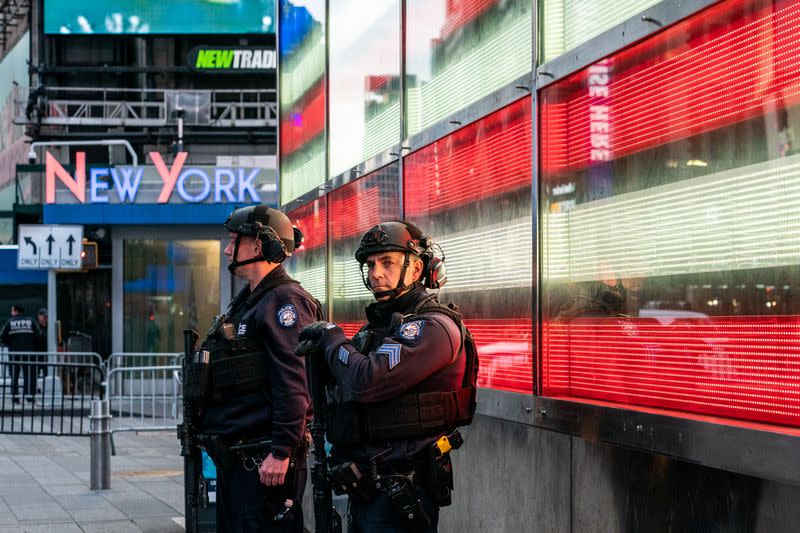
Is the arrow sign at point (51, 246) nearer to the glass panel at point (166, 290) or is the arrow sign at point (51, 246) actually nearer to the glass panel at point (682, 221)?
the glass panel at point (166, 290)

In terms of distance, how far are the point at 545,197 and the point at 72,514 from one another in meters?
6.77

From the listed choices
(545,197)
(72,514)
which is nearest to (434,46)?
(545,197)

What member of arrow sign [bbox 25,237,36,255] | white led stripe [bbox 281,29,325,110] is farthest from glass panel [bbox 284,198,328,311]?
arrow sign [bbox 25,237,36,255]

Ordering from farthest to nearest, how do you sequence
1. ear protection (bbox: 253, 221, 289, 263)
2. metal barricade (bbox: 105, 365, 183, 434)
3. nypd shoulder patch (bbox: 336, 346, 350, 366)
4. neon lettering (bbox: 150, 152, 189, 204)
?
1. neon lettering (bbox: 150, 152, 189, 204)
2. metal barricade (bbox: 105, 365, 183, 434)
3. ear protection (bbox: 253, 221, 289, 263)
4. nypd shoulder patch (bbox: 336, 346, 350, 366)

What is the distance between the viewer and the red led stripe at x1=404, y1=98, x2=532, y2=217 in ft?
17.8

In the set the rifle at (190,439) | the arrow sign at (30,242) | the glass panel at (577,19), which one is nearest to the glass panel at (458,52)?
the glass panel at (577,19)

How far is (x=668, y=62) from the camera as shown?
425 centimetres

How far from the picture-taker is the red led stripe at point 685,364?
12.1 feet

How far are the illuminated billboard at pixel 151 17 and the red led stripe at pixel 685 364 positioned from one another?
121 ft

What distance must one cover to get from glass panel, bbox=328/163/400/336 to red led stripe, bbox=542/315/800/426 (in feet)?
8.13

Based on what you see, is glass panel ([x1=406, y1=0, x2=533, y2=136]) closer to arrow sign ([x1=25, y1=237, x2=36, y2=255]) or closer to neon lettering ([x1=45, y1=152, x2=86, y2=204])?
arrow sign ([x1=25, y1=237, x2=36, y2=255])

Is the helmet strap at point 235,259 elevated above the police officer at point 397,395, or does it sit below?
above

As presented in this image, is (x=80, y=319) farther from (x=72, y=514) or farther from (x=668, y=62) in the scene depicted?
(x=668, y=62)

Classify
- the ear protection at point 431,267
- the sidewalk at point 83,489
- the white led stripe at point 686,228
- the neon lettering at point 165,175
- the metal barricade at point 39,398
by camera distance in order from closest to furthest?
the white led stripe at point 686,228
the ear protection at point 431,267
the sidewalk at point 83,489
the metal barricade at point 39,398
the neon lettering at point 165,175
